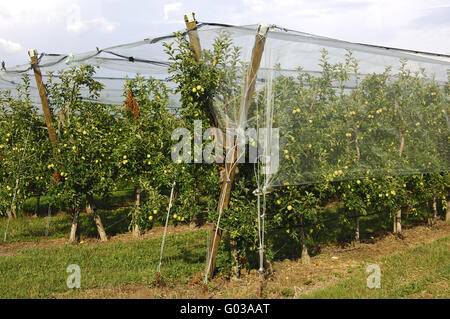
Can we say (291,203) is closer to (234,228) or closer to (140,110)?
(234,228)

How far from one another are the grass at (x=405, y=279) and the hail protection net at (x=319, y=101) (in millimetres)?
1446

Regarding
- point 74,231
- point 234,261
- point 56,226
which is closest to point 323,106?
point 234,261

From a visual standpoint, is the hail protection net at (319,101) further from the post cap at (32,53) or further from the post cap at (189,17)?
the post cap at (32,53)

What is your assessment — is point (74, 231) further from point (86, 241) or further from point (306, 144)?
point (306, 144)

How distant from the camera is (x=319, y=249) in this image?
23.8ft

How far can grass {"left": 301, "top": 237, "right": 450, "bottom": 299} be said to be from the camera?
15.8ft

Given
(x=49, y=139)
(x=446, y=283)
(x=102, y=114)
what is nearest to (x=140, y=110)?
(x=102, y=114)

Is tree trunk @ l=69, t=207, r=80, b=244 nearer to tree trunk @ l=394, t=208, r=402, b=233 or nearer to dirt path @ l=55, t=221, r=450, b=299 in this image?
dirt path @ l=55, t=221, r=450, b=299

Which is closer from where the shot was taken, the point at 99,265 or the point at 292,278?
the point at 292,278

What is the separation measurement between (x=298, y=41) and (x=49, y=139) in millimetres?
6000

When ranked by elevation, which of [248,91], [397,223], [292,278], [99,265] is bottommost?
[99,265]

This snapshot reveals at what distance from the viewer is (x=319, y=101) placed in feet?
16.2

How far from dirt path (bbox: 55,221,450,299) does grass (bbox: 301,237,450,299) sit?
0.91 feet

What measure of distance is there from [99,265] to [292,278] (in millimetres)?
3228
